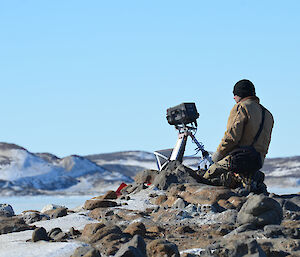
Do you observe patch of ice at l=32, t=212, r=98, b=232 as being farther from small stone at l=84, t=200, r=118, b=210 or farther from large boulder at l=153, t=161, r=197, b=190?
large boulder at l=153, t=161, r=197, b=190

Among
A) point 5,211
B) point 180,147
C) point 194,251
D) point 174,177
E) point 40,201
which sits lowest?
point 40,201

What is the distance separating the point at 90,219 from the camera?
10.1 metres

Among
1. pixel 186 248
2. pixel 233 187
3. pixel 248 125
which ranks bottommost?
pixel 186 248

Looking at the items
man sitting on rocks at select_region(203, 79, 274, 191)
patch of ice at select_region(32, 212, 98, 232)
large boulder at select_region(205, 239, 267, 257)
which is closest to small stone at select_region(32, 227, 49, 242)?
patch of ice at select_region(32, 212, 98, 232)

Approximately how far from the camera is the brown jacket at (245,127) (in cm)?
1039

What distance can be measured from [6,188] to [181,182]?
75879mm

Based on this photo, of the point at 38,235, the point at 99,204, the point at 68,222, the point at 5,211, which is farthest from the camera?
the point at 5,211

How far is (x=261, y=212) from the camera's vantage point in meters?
8.41

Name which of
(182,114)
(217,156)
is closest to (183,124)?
(182,114)

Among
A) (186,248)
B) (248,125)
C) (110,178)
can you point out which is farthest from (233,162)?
(110,178)

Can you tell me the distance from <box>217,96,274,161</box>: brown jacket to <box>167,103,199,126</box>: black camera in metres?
2.42

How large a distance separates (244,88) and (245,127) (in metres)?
0.65

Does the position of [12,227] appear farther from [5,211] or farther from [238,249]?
[238,249]

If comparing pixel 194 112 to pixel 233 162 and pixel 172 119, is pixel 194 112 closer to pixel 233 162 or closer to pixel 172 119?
pixel 172 119
